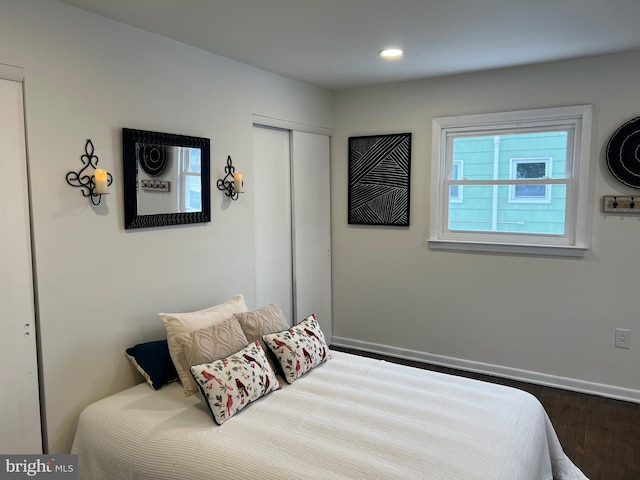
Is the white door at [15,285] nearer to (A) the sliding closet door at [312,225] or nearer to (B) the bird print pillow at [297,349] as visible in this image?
(B) the bird print pillow at [297,349]

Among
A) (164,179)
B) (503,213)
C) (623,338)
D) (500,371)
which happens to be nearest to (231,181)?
(164,179)

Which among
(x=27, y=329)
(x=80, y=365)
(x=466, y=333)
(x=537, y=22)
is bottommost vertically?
(x=466, y=333)

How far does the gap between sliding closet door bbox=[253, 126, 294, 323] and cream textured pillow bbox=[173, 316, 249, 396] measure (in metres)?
1.08

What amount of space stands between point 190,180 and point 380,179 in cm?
183

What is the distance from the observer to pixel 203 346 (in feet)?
7.67

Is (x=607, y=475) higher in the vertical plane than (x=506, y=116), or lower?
lower

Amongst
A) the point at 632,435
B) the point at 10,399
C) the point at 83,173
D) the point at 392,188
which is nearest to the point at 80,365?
the point at 10,399

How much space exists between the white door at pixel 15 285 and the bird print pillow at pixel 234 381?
790 mm

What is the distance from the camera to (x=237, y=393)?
2.16 metres

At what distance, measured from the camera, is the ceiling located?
7.34 ft

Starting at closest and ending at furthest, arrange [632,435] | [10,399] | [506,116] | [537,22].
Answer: [10,399] < [537,22] < [632,435] < [506,116]

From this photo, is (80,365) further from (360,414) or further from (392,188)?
(392,188)

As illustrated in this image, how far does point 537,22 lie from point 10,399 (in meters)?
3.19

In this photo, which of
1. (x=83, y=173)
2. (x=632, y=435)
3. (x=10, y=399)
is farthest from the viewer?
(x=632, y=435)
